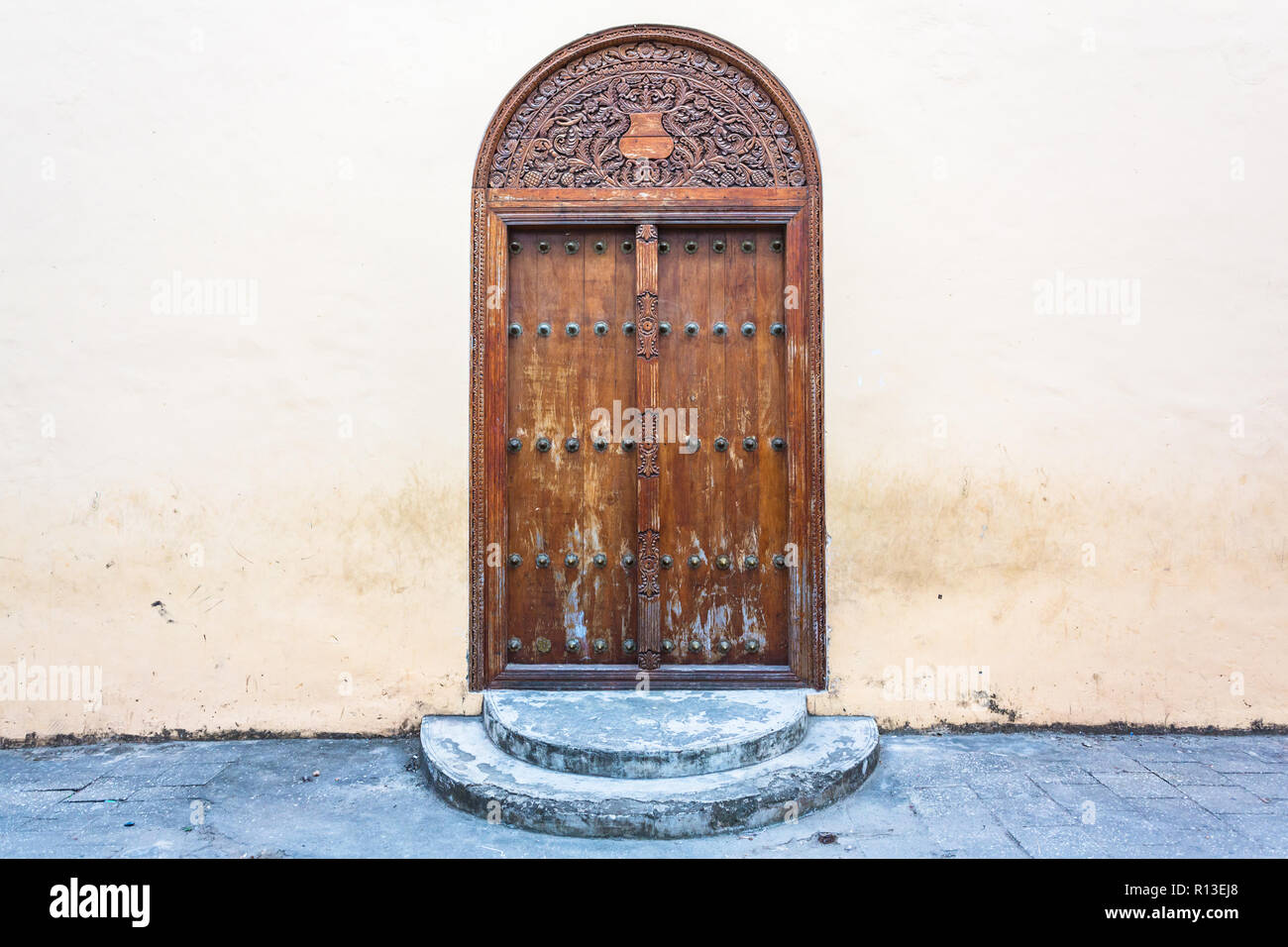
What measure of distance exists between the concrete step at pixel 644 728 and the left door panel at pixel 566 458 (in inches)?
13.2

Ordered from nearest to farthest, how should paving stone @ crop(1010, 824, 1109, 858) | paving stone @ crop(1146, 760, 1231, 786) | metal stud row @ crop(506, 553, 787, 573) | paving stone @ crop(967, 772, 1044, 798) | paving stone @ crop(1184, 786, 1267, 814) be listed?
paving stone @ crop(1010, 824, 1109, 858) → paving stone @ crop(1184, 786, 1267, 814) → paving stone @ crop(967, 772, 1044, 798) → paving stone @ crop(1146, 760, 1231, 786) → metal stud row @ crop(506, 553, 787, 573)

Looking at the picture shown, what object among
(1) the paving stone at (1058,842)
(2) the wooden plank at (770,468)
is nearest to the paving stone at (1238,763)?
(1) the paving stone at (1058,842)

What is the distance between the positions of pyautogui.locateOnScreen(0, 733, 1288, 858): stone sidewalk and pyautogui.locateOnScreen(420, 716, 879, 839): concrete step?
45 millimetres

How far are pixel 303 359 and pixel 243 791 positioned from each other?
5.53ft

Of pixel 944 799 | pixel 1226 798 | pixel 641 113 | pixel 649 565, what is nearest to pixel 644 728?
pixel 649 565

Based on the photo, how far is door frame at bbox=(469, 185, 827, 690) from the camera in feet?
11.1

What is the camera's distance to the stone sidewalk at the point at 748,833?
97.3 inches

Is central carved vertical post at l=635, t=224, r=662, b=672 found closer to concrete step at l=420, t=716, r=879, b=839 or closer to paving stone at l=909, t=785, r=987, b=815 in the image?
concrete step at l=420, t=716, r=879, b=839

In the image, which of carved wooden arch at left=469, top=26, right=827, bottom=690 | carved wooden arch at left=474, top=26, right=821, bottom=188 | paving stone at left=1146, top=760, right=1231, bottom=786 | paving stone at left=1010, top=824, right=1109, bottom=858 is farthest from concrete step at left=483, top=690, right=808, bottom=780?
carved wooden arch at left=474, top=26, right=821, bottom=188

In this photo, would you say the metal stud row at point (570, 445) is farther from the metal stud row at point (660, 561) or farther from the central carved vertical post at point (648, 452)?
the metal stud row at point (660, 561)

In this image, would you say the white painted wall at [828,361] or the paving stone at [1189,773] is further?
the white painted wall at [828,361]

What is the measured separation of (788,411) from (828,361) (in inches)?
10.5
